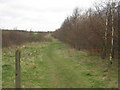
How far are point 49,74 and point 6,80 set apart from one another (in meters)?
2.85

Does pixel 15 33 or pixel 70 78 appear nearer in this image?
pixel 70 78

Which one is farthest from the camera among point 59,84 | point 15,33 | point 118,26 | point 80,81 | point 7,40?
point 15,33

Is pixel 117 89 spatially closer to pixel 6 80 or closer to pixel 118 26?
pixel 6 80

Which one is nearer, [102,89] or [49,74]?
[102,89]

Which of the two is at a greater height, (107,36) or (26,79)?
(107,36)

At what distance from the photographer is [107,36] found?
17.5m

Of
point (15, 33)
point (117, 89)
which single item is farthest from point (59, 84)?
point (15, 33)

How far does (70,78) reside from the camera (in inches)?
463

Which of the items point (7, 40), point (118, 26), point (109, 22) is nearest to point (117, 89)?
point (118, 26)

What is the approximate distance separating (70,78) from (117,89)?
306cm

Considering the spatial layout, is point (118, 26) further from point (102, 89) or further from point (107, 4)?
point (102, 89)

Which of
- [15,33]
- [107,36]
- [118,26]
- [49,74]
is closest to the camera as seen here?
[49,74]

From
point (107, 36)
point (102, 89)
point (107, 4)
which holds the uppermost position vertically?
point (107, 4)

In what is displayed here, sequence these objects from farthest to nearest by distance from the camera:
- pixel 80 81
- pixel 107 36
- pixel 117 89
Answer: pixel 107 36
pixel 80 81
pixel 117 89
